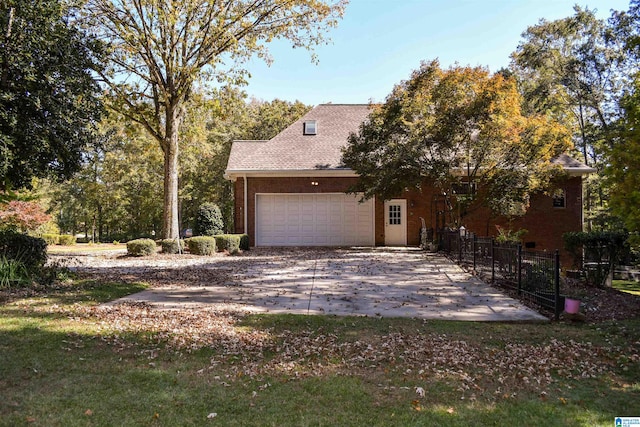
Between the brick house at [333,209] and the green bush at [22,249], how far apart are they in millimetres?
10768

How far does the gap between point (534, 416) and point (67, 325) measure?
5.21 meters

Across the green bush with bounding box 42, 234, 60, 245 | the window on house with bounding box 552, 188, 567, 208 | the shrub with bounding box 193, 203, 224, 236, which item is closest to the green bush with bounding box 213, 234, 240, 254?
the shrub with bounding box 193, 203, 224, 236

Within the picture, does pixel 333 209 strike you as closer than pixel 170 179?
No

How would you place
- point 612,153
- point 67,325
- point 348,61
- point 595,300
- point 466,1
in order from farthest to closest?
point 348,61, point 466,1, point 595,300, point 612,153, point 67,325

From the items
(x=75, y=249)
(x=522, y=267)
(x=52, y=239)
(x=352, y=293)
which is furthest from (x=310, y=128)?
(x=52, y=239)

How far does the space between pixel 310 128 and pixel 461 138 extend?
29.7 feet

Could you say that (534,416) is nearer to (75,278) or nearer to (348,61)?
(75,278)

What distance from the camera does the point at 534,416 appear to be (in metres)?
3.21

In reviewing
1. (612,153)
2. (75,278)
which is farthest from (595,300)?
(75,278)

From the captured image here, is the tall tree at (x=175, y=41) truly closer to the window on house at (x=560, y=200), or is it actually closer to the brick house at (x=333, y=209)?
the brick house at (x=333, y=209)

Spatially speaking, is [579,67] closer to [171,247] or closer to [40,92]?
[171,247]

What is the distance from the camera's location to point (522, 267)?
7.97 meters

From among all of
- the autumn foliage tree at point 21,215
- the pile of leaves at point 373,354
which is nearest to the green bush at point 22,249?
the pile of leaves at point 373,354

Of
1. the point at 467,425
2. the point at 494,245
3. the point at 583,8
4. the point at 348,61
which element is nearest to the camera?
the point at 467,425
